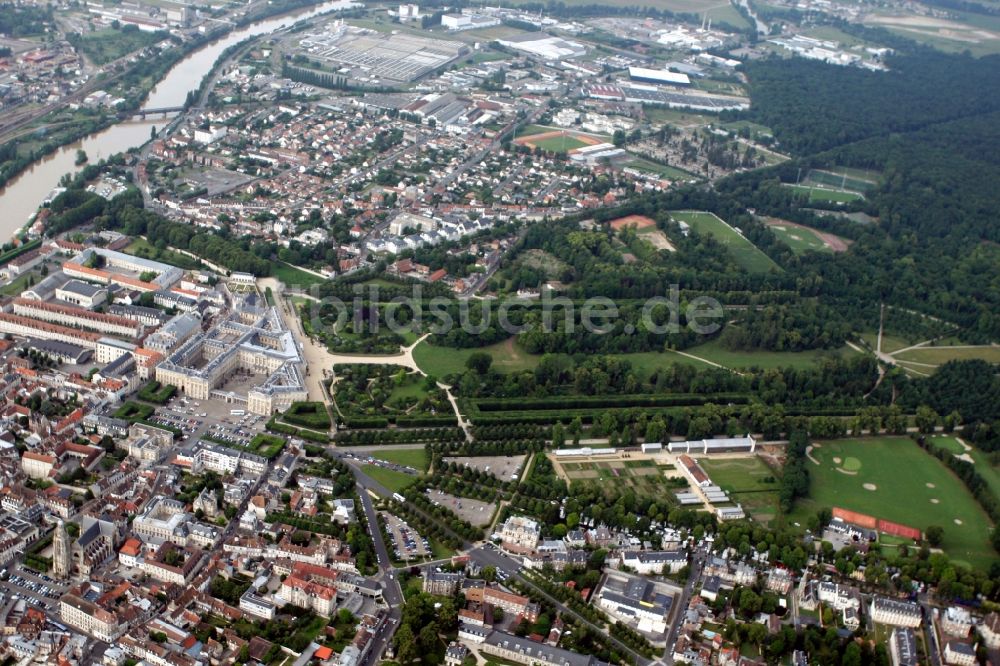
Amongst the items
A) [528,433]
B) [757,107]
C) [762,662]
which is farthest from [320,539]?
[757,107]

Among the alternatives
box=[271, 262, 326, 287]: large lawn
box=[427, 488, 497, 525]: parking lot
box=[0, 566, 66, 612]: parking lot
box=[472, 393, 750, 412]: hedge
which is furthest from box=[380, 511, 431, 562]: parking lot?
box=[271, 262, 326, 287]: large lawn

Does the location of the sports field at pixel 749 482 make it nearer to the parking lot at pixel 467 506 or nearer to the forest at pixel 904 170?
the parking lot at pixel 467 506

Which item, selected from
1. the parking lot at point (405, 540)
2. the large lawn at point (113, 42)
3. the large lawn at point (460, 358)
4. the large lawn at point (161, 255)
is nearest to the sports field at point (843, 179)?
Answer: the large lawn at point (460, 358)

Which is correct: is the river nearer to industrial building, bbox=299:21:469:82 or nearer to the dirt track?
industrial building, bbox=299:21:469:82

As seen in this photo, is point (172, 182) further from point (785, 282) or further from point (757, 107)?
point (757, 107)

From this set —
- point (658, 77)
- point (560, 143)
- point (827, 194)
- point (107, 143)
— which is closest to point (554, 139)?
point (560, 143)

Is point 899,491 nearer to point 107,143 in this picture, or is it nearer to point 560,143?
point 560,143

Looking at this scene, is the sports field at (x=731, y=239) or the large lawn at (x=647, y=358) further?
the sports field at (x=731, y=239)
